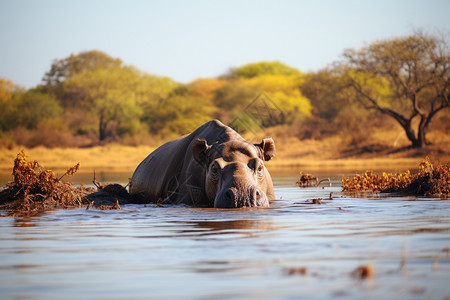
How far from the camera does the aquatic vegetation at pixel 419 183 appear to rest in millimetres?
12984

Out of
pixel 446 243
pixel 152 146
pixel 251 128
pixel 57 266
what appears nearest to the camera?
pixel 57 266

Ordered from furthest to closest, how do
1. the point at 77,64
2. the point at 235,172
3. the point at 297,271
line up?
the point at 77,64, the point at 235,172, the point at 297,271

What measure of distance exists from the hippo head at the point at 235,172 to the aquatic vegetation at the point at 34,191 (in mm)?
2215

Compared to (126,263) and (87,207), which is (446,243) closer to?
(126,263)

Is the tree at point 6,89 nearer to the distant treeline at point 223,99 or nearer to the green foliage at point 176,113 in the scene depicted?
the distant treeline at point 223,99

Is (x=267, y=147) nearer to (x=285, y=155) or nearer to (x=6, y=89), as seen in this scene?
(x=285, y=155)

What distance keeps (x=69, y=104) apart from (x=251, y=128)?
49.1m

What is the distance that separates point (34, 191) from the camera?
38.7 ft

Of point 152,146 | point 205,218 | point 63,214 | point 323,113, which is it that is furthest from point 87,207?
point 323,113

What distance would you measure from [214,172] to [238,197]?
1.05m

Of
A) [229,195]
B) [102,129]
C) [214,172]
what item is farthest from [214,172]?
[102,129]

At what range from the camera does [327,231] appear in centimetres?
760

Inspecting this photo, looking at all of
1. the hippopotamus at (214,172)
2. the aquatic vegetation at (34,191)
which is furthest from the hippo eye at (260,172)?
the aquatic vegetation at (34,191)

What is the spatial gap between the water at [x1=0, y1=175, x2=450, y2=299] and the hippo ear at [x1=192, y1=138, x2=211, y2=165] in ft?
4.75
